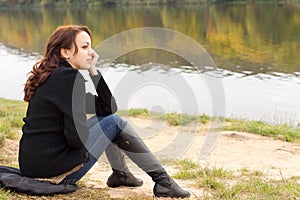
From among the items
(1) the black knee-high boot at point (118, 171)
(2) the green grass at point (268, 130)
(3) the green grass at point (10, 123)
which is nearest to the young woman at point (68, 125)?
(1) the black knee-high boot at point (118, 171)

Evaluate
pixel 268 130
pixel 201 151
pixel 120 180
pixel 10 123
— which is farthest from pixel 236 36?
pixel 120 180

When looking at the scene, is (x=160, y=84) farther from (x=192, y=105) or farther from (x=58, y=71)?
(x=58, y=71)

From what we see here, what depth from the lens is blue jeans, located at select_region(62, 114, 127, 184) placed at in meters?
3.25

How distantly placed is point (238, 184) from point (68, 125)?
1.60 meters

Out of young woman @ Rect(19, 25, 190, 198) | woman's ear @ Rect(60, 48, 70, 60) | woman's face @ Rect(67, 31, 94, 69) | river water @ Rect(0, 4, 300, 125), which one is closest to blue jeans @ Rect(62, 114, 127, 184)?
young woman @ Rect(19, 25, 190, 198)

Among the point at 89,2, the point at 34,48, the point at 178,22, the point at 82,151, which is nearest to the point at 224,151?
the point at 82,151

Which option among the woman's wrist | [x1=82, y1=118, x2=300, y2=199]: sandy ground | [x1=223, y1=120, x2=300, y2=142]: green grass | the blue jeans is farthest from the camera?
[x1=223, y1=120, x2=300, y2=142]: green grass

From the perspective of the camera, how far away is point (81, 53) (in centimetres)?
314

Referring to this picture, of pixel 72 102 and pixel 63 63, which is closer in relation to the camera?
pixel 72 102

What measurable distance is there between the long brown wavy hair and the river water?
661cm

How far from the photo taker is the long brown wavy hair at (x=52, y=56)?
2986 mm

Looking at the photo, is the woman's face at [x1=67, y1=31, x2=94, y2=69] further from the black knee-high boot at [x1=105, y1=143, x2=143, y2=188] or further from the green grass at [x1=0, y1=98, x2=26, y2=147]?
the green grass at [x1=0, y1=98, x2=26, y2=147]

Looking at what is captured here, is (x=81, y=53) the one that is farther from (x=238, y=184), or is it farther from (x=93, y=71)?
(x=238, y=184)

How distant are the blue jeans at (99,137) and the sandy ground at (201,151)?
34cm
